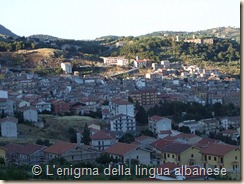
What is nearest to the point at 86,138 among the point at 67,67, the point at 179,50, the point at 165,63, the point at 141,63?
the point at 67,67

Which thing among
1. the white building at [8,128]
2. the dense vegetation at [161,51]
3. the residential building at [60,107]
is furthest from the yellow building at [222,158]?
the dense vegetation at [161,51]

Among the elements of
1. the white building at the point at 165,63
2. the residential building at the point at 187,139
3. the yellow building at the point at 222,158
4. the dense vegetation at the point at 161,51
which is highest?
the dense vegetation at the point at 161,51

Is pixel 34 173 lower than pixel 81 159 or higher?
higher

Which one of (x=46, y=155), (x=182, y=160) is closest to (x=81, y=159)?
(x=46, y=155)

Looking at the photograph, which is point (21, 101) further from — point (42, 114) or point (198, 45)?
point (198, 45)

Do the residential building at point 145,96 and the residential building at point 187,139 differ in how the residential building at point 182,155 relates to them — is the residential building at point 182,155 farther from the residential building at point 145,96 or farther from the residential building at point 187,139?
the residential building at point 145,96

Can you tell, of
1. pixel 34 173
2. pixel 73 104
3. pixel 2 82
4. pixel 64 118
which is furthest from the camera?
pixel 2 82

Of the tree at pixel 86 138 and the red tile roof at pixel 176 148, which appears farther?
the tree at pixel 86 138

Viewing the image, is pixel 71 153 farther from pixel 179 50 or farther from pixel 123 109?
pixel 179 50
